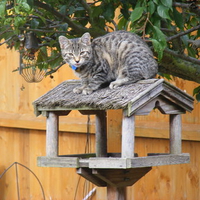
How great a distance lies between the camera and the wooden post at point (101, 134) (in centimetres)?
355

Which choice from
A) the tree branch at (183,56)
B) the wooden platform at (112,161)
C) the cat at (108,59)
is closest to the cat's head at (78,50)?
the cat at (108,59)

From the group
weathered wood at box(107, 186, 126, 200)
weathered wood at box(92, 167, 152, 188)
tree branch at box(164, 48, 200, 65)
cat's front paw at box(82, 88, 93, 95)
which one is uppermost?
tree branch at box(164, 48, 200, 65)

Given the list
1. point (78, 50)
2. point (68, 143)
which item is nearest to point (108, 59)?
point (78, 50)

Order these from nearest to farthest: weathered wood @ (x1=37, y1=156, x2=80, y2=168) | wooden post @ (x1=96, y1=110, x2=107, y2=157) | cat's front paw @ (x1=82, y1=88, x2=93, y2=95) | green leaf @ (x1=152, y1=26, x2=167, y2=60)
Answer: green leaf @ (x1=152, y1=26, x2=167, y2=60) → weathered wood @ (x1=37, y1=156, x2=80, y2=168) → cat's front paw @ (x1=82, y1=88, x2=93, y2=95) → wooden post @ (x1=96, y1=110, x2=107, y2=157)

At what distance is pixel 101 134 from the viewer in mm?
3586

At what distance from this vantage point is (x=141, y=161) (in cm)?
280

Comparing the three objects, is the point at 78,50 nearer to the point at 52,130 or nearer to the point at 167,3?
the point at 52,130

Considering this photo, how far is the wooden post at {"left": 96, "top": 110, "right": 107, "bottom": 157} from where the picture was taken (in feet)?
11.7

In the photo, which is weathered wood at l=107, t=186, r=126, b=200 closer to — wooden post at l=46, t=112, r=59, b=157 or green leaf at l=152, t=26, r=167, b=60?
wooden post at l=46, t=112, r=59, b=157

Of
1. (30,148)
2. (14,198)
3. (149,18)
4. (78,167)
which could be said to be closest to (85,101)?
(78,167)

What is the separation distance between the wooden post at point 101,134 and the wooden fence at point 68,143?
143cm

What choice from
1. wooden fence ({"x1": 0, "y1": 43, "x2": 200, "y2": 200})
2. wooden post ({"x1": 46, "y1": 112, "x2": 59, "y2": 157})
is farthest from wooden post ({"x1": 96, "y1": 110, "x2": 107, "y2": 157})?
wooden fence ({"x1": 0, "y1": 43, "x2": 200, "y2": 200})

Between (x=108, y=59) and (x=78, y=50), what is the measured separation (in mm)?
209

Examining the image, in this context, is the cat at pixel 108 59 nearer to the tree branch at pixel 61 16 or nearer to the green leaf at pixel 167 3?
the tree branch at pixel 61 16
